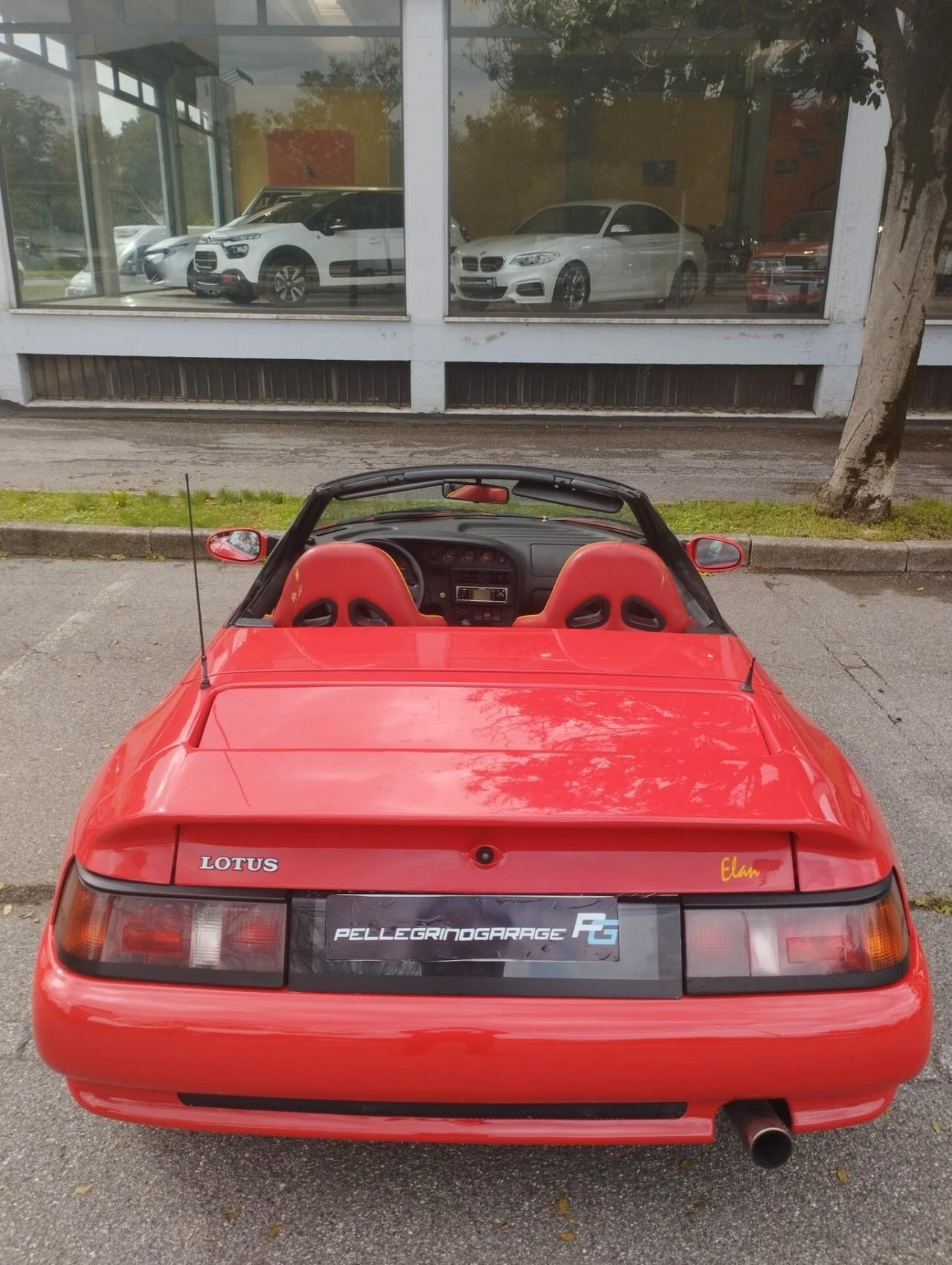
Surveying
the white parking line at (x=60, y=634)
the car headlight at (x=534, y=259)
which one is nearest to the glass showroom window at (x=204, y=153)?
the car headlight at (x=534, y=259)

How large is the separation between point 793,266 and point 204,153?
25.3 ft

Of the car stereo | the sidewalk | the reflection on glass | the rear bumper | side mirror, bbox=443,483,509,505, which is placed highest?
the reflection on glass

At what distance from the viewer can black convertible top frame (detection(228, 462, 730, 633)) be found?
9.75 ft

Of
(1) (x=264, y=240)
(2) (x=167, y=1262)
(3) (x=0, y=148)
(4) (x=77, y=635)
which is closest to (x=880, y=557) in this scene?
(4) (x=77, y=635)

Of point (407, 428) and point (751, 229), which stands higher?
point (751, 229)

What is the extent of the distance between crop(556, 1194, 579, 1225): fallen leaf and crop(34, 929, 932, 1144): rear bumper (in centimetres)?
40

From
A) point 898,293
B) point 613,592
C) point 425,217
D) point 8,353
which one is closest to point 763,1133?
point 613,592

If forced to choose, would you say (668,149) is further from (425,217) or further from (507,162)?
(425,217)

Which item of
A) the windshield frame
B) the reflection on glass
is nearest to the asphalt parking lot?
the windshield frame

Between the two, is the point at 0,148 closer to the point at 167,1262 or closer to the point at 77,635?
the point at 77,635

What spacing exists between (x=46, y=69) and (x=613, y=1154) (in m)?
14.2

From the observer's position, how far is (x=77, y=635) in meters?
5.60

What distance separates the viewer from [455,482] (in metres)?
3.12

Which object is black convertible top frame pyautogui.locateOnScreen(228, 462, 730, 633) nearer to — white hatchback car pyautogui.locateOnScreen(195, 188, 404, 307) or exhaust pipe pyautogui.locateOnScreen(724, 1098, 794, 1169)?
exhaust pipe pyautogui.locateOnScreen(724, 1098, 794, 1169)
